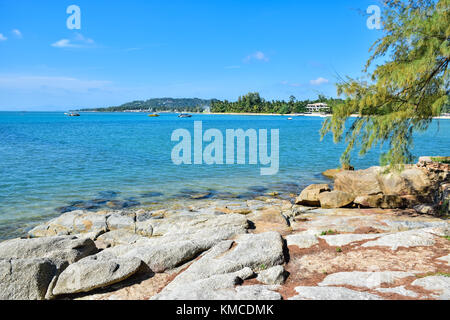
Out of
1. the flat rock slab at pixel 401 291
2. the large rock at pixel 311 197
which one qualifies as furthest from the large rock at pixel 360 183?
the flat rock slab at pixel 401 291

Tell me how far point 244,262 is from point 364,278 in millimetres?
2712

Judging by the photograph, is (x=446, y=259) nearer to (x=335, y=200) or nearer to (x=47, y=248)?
(x=335, y=200)

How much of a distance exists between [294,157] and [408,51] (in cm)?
2651

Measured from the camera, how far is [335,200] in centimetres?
1641

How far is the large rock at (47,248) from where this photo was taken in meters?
9.52

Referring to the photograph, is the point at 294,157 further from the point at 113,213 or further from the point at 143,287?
the point at 143,287

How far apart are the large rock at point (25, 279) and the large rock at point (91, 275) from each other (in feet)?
1.23

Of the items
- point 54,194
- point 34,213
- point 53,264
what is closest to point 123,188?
point 54,194

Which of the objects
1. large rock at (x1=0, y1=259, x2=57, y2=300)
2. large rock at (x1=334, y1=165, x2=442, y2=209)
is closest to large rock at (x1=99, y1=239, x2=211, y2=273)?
large rock at (x1=0, y1=259, x2=57, y2=300)

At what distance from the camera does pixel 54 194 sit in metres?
20.8

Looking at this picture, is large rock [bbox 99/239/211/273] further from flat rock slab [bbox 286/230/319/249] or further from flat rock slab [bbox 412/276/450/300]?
flat rock slab [bbox 412/276/450/300]

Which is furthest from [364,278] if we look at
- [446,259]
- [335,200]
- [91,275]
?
[335,200]

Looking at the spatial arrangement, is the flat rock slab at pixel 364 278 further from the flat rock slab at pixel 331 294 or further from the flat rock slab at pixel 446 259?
the flat rock slab at pixel 446 259

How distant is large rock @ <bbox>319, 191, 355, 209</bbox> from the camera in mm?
16375
